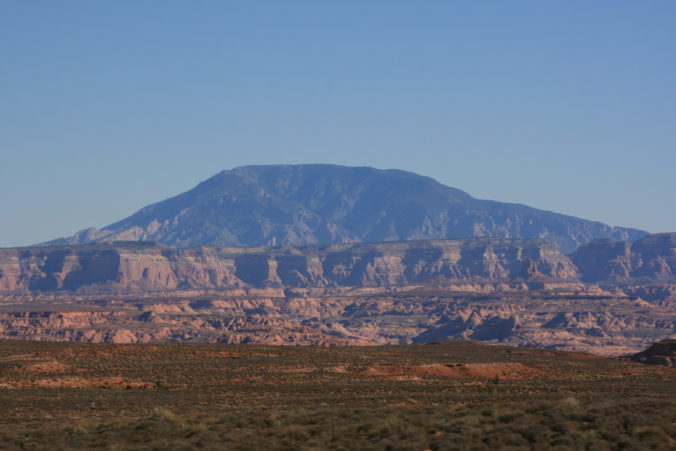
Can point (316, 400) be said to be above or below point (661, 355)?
below

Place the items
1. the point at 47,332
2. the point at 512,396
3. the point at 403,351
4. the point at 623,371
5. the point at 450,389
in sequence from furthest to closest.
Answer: the point at 47,332
the point at 403,351
the point at 623,371
the point at 450,389
the point at 512,396

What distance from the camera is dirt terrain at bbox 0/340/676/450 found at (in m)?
32.4

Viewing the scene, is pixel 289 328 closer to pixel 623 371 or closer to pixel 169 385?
pixel 623 371

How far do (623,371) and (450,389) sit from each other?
26595 mm

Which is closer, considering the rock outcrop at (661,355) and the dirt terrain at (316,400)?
the dirt terrain at (316,400)

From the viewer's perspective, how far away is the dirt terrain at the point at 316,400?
106ft

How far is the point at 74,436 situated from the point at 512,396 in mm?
21868

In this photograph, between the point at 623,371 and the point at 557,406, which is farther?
the point at 623,371

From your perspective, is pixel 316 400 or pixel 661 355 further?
pixel 661 355

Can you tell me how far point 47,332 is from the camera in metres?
187

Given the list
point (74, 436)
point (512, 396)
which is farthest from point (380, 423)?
point (512, 396)

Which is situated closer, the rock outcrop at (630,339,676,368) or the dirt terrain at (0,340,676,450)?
the dirt terrain at (0,340,676,450)

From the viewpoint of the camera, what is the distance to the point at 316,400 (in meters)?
47.5

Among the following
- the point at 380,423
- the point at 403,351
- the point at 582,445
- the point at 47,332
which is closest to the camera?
the point at 582,445
